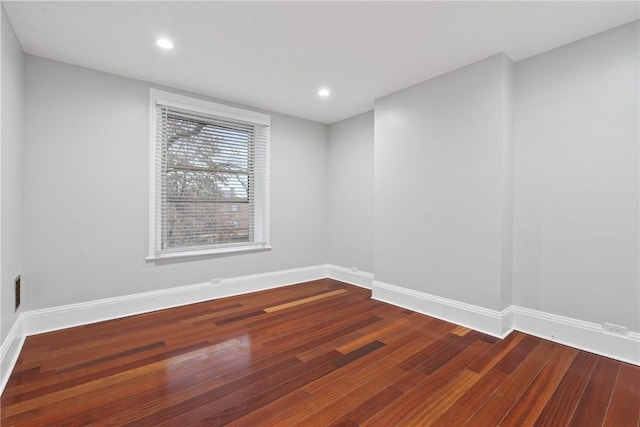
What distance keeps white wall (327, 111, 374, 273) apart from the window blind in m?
1.16

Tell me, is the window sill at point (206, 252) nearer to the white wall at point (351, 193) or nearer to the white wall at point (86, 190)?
the white wall at point (86, 190)

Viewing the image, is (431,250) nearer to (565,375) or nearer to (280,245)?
(565,375)

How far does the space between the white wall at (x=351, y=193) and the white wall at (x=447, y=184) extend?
52 cm

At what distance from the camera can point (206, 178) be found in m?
3.61

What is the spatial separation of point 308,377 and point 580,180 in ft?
8.63

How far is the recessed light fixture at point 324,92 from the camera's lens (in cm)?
342

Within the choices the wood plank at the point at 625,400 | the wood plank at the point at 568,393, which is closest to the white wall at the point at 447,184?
the wood plank at the point at 568,393

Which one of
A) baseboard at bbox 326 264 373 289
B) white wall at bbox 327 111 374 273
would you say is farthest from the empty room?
white wall at bbox 327 111 374 273

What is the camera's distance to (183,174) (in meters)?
3.44

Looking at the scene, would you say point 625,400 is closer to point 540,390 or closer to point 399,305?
point 540,390

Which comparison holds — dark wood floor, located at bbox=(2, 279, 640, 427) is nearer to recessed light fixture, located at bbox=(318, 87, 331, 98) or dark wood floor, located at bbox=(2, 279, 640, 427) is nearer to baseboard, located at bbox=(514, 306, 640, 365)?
baseboard, located at bbox=(514, 306, 640, 365)

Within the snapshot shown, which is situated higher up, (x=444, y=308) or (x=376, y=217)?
(x=376, y=217)

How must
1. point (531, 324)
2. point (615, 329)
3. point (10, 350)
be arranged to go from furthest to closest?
point (531, 324)
point (615, 329)
point (10, 350)

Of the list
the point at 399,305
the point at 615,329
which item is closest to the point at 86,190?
the point at 399,305
